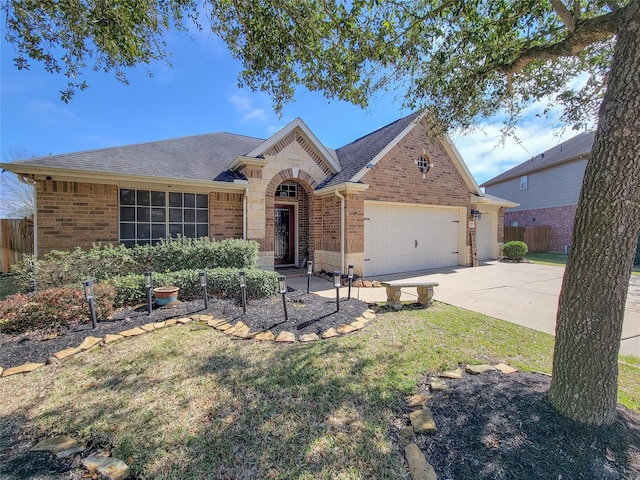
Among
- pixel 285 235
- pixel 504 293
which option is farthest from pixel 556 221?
pixel 285 235

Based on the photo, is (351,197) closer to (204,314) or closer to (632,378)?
(204,314)

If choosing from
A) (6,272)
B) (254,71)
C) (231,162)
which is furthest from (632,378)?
(6,272)

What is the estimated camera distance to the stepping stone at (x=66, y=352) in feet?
12.9

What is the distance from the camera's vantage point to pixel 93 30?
4422mm

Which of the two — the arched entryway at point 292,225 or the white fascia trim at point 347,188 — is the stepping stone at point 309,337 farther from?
the arched entryway at point 292,225

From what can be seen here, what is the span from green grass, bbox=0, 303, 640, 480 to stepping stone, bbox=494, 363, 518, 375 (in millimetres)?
257

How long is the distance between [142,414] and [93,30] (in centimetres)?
545

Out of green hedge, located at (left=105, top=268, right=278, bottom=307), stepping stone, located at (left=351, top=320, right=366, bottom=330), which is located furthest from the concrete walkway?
stepping stone, located at (left=351, top=320, right=366, bottom=330)

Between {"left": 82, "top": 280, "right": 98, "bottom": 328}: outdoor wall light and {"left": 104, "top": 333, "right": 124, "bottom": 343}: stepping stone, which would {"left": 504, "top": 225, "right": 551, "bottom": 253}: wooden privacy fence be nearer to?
{"left": 104, "top": 333, "right": 124, "bottom": 343}: stepping stone

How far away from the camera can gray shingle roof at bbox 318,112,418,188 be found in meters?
10.3

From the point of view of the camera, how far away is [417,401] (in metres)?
2.87

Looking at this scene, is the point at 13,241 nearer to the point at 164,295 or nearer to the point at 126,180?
the point at 126,180

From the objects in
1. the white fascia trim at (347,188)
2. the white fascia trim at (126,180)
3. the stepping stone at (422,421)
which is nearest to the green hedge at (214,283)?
the white fascia trim at (126,180)

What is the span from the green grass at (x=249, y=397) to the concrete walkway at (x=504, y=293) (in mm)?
1194
